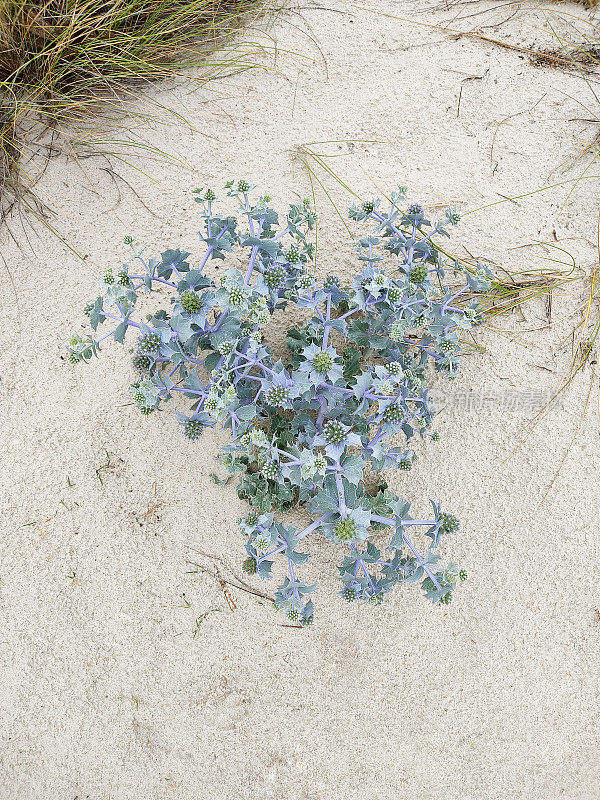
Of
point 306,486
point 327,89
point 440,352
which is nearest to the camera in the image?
point 306,486

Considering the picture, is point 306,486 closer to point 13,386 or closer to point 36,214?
point 13,386

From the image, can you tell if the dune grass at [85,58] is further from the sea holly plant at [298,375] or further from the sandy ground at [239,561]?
the sea holly plant at [298,375]

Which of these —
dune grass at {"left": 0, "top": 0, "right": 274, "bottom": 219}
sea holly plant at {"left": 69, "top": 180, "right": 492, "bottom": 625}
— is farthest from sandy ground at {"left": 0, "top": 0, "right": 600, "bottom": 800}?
sea holly plant at {"left": 69, "top": 180, "right": 492, "bottom": 625}

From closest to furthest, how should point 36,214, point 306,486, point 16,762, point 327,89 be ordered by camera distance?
point 306,486
point 16,762
point 36,214
point 327,89

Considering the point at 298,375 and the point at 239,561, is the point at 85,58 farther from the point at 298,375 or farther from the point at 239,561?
the point at 239,561

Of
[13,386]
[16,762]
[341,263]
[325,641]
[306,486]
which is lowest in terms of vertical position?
[16,762]

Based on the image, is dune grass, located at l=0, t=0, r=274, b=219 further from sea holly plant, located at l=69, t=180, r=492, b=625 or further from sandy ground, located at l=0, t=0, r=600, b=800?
sea holly plant, located at l=69, t=180, r=492, b=625

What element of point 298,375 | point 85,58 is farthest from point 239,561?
point 85,58

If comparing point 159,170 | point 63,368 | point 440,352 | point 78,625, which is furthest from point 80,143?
point 78,625
